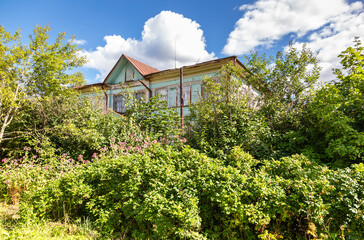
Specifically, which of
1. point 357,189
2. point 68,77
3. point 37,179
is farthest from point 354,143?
point 68,77

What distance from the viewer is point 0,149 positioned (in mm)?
9477

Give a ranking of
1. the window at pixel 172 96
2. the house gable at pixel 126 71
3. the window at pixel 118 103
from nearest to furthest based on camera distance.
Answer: the window at pixel 172 96
the house gable at pixel 126 71
the window at pixel 118 103

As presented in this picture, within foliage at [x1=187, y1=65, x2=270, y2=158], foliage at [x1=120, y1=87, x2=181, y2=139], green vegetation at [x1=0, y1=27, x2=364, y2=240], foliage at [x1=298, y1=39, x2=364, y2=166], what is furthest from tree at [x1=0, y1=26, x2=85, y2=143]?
foliage at [x1=298, y1=39, x2=364, y2=166]

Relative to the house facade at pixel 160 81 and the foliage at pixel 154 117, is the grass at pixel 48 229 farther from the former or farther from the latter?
the house facade at pixel 160 81

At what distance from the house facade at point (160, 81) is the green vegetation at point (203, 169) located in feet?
8.94

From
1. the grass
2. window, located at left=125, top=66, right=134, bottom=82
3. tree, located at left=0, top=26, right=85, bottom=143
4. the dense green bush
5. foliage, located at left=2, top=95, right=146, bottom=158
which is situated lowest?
the grass

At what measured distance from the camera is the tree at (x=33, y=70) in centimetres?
861

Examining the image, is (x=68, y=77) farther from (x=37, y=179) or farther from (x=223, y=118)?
(x=223, y=118)

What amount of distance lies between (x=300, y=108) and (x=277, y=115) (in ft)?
3.22

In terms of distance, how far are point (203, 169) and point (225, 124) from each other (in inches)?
132

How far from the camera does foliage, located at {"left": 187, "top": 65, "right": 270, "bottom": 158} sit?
6.77 meters

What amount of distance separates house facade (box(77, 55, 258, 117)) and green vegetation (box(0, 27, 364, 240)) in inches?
107

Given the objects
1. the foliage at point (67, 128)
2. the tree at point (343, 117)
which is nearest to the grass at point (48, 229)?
the foliage at point (67, 128)

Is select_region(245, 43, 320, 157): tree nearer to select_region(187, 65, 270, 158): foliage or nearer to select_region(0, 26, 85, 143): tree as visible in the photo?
select_region(187, 65, 270, 158): foliage
